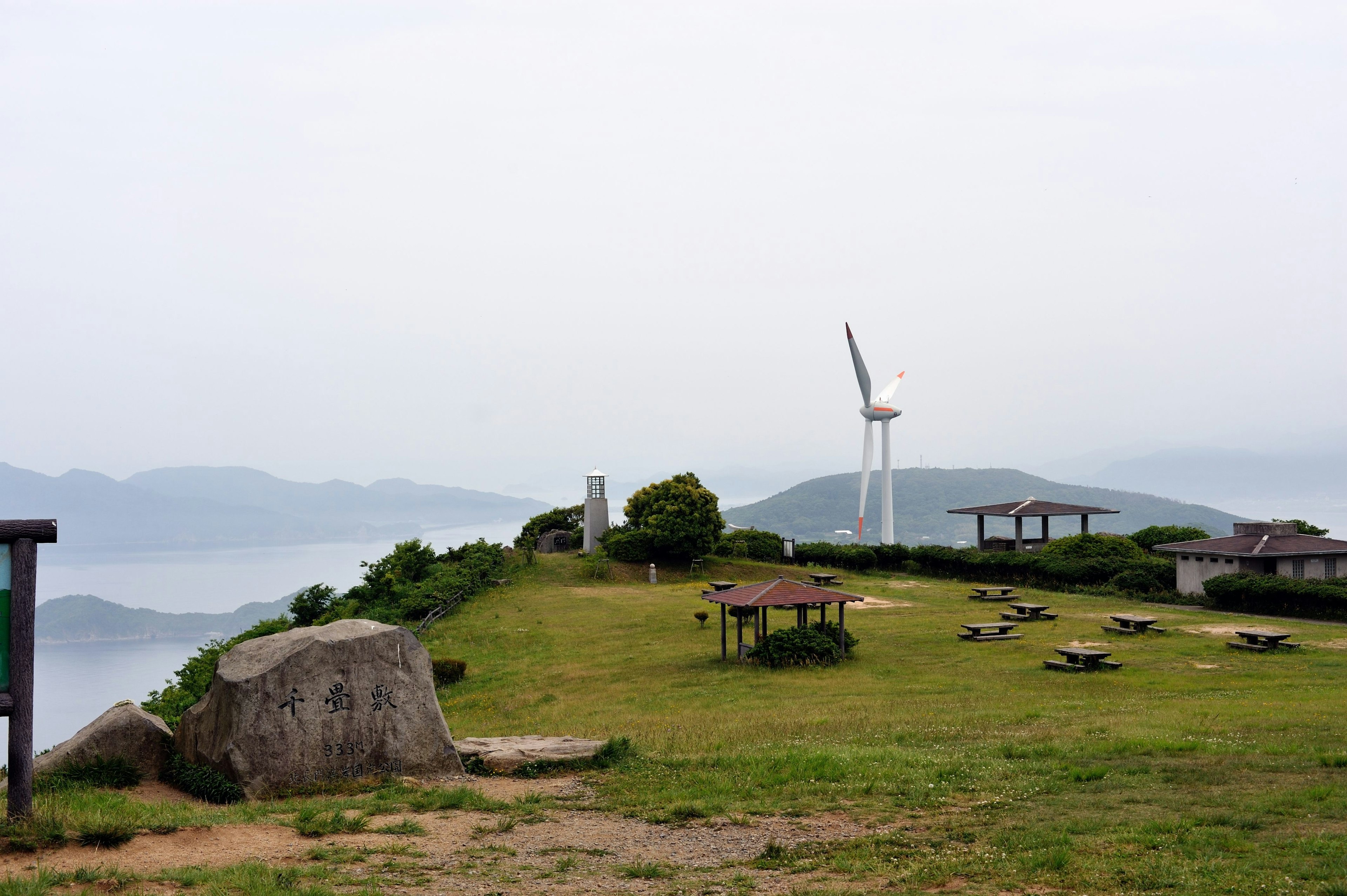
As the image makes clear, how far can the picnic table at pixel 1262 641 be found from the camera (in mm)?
23109

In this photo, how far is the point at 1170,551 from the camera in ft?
125

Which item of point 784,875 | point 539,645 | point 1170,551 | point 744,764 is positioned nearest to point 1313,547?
point 1170,551

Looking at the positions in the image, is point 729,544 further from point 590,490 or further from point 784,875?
point 784,875

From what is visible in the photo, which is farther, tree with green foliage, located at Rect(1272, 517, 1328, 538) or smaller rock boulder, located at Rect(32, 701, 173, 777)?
tree with green foliage, located at Rect(1272, 517, 1328, 538)

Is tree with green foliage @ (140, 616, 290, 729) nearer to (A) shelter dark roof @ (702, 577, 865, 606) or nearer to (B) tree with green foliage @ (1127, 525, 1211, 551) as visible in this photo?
(A) shelter dark roof @ (702, 577, 865, 606)

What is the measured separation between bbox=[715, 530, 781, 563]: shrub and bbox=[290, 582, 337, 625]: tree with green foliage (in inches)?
861

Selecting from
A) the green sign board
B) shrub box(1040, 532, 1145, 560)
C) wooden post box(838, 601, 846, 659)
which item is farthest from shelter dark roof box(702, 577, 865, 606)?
shrub box(1040, 532, 1145, 560)

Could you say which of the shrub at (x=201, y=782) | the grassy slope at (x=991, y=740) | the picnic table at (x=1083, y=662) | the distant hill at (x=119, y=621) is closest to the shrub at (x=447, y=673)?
the grassy slope at (x=991, y=740)

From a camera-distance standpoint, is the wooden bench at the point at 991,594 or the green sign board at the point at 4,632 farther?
the wooden bench at the point at 991,594

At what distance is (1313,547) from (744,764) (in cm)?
3149

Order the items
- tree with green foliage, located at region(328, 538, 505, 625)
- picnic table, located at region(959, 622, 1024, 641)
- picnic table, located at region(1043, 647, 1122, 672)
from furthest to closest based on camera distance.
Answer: tree with green foliage, located at region(328, 538, 505, 625) < picnic table, located at region(959, 622, 1024, 641) < picnic table, located at region(1043, 647, 1122, 672)

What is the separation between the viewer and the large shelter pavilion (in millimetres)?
50219

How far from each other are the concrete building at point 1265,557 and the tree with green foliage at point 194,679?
33044 mm

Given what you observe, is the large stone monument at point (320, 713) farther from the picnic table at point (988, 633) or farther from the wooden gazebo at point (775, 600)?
the picnic table at point (988, 633)
